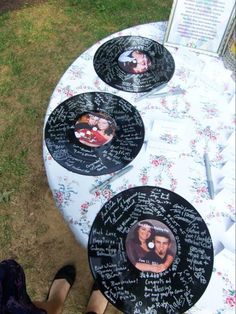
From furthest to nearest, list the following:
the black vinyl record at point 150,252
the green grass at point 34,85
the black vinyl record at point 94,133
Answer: the green grass at point 34,85, the black vinyl record at point 94,133, the black vinyl record at point 150,252

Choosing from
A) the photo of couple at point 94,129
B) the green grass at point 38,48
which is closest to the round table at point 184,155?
the photo of couple at point 94,129

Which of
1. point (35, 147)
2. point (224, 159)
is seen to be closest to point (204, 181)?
point (224, 159)

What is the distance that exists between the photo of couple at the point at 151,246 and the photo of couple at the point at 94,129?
361 millimetres

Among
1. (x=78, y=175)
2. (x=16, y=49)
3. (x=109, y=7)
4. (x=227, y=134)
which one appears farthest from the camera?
(x=109, y=7)

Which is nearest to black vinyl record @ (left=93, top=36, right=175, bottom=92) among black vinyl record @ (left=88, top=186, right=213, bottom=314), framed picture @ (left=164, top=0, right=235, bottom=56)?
framed picture @ (left=164, top=0, right=235, bottom=56)

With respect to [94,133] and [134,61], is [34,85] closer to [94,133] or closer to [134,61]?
[134,61]

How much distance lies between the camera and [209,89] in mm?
1474

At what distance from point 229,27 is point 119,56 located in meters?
0.49

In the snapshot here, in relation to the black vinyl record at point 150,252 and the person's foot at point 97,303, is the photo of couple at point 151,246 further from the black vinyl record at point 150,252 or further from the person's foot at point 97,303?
the person's foot at point 97,303

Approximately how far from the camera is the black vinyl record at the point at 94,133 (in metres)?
1.26

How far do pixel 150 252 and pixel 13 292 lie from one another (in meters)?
0.67

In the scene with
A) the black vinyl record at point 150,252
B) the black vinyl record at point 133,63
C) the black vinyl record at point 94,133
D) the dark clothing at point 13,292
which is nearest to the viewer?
the black vinyl record at point 150,252

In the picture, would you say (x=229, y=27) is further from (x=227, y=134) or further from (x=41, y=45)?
(x=41, y=45)

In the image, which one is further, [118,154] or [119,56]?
[119,56]
